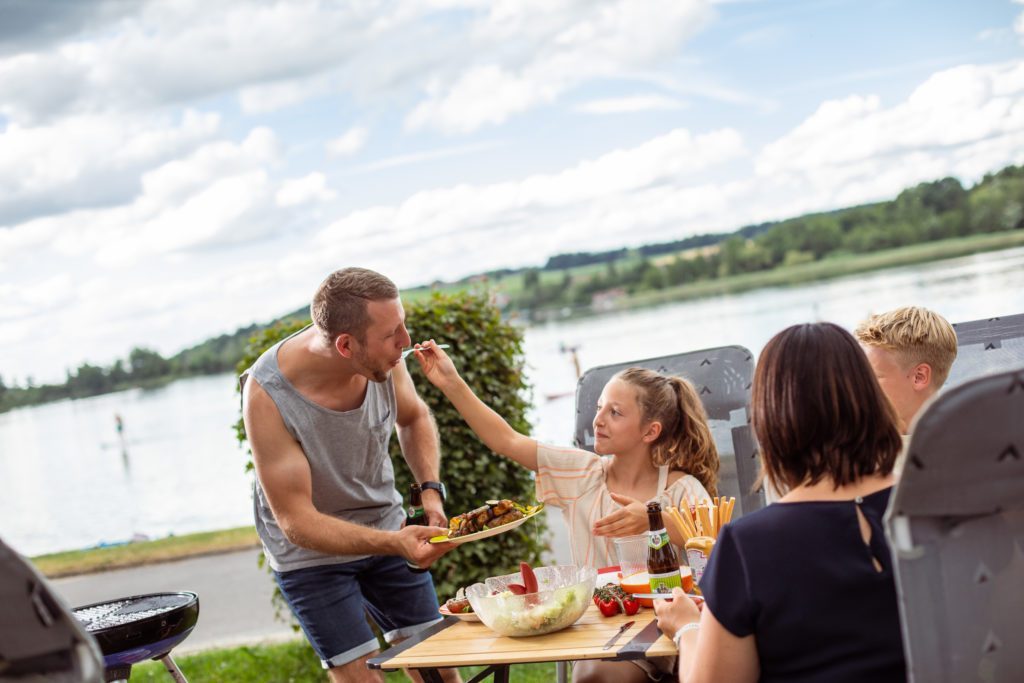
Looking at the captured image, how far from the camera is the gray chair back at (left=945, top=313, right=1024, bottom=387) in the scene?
3.34 metres

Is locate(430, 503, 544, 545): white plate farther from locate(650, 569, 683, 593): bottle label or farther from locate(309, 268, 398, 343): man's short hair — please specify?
locate(309, 268, 398, 343): man's short hair

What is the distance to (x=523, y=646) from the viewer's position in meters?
2.31

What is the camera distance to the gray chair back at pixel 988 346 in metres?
3.34

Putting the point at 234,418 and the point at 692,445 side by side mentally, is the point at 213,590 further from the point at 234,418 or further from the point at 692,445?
the point at 692,445

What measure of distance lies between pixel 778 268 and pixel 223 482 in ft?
42.5

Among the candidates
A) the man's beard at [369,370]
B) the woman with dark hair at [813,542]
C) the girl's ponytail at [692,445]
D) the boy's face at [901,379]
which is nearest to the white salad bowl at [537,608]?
the woman with dark hair at [813,542]

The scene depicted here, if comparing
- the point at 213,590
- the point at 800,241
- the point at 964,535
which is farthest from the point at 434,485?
the point at 800,241

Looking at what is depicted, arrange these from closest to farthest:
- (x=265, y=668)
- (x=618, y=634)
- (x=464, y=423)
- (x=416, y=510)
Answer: (x=618, y=634) → (x=416, y=510) → (x=464, y=423) → (x=265, y=668)

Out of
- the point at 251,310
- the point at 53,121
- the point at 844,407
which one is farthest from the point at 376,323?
the point at 251,310

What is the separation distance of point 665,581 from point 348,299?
1356 mm

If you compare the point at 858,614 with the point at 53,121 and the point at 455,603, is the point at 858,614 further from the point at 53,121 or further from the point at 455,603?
the point at 53,121

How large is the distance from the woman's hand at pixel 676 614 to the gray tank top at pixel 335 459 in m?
1.51

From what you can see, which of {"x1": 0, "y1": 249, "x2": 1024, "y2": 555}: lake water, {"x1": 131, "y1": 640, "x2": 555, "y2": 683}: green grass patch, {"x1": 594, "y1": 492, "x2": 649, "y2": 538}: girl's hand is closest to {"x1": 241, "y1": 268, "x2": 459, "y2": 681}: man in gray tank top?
{"x1": 594, "y1": 492, "x2": 649, "y2": 538}: girl's hand

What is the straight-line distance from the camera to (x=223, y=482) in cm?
2231
